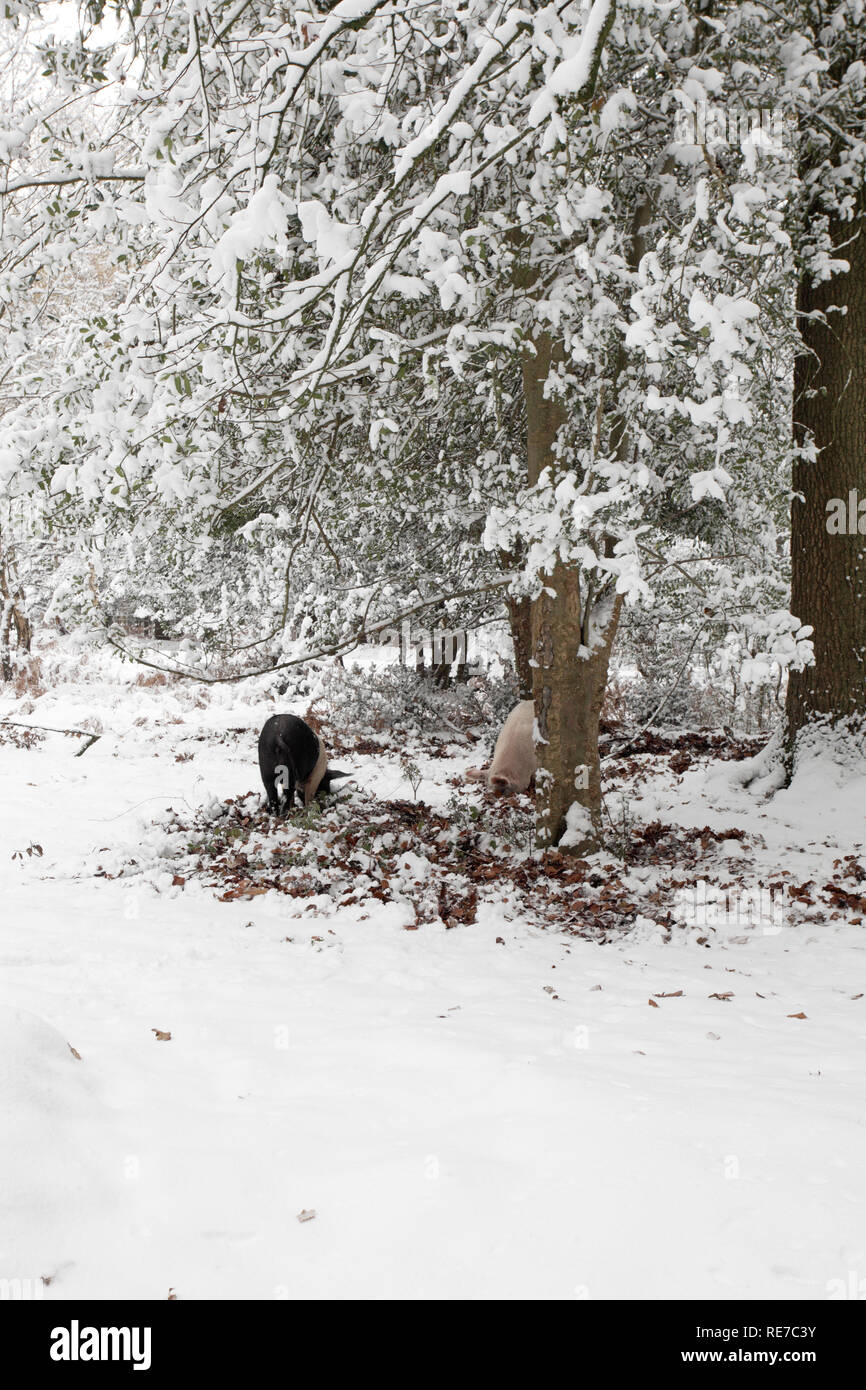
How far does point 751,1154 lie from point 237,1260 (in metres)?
1.48

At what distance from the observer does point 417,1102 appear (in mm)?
3092

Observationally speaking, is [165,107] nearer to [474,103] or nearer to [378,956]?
[474,103]

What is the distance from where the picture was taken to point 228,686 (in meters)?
17.2

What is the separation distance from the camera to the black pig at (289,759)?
307 inches

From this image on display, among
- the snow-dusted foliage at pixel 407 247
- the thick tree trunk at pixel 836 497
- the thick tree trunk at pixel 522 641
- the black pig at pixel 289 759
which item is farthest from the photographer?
the thick tree trunk at pixel 522 641

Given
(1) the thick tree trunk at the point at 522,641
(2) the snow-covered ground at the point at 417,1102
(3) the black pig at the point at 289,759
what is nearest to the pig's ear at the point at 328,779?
(3) the black pig at the point at 289,759

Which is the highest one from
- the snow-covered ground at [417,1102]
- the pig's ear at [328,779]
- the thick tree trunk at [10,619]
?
the thick tree trunk at [10,619]

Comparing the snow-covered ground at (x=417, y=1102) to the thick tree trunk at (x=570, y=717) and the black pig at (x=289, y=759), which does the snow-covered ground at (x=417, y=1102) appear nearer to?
the thick tree trunk at (x=570, y=717)

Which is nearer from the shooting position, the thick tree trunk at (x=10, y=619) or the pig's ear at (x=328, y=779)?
the pig's ear at (x=328, y=779)

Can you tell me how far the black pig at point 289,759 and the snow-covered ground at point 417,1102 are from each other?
1.83 metres

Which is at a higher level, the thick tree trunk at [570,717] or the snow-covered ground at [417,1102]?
the thick tree trunk at [570,717]

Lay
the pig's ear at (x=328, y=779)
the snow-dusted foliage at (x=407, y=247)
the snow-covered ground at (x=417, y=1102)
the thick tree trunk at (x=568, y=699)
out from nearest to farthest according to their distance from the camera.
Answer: the snow-covered ground at (x=417, y=1102), the snow-dusted foliage at (x=407, y=247), the thick tree trunk at (x=568, y=699), the pig's ear at (x=328, y=779)

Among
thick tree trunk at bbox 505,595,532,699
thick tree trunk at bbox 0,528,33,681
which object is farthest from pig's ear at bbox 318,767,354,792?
thick tree trunk at bbox 0,528,33,681

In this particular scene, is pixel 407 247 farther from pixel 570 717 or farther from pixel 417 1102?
pixel 570 717
